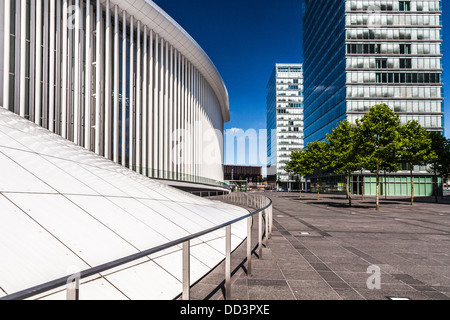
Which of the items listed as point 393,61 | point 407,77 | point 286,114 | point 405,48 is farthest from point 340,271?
point 286,114

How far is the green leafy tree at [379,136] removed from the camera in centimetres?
1944

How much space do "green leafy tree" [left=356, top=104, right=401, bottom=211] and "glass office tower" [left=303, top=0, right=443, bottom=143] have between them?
29497 millimetres

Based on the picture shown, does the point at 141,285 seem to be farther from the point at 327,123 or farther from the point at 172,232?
the point at 327,123

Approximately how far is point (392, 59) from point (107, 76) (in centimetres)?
5070

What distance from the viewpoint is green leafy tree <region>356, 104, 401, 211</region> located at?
63.8 feet

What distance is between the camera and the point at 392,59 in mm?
48594

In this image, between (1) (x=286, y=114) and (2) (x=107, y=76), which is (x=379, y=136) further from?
(1) (x=286, y=114)

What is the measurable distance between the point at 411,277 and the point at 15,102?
58.9 feet

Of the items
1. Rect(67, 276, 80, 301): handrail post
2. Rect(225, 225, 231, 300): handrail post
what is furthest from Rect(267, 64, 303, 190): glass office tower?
Rect(67, 276, 80, 301): handrail post

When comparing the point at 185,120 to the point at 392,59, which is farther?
the point at 392,59

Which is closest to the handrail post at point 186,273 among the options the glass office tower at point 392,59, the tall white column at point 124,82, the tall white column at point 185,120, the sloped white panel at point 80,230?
the sloped white panel at point 80,230

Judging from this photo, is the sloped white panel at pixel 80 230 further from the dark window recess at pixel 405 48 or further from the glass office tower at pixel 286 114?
the glass office tower at pixel 286 114

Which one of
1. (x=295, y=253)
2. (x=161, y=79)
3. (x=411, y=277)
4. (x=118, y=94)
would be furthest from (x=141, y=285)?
(x=161, y=79)
